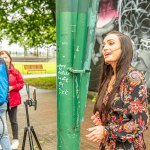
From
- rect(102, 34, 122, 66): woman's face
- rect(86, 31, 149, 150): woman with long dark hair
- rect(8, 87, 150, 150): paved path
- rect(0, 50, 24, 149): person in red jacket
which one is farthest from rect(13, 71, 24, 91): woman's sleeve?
rect(102, 34, 122, 66): woman's face

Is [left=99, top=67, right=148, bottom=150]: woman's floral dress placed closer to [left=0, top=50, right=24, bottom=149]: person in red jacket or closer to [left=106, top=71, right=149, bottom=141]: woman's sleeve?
[left=106, top=71, right=149, bottom=141]: woman's sleeve

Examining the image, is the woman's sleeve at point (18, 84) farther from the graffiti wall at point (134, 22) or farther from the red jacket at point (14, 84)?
the graffiti wall at point (134, 22)

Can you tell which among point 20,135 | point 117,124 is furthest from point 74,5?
point 20,135

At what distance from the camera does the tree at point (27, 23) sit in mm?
16853

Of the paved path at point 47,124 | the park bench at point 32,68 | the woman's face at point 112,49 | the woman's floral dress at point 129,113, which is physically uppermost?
the woman's face at point 112,49

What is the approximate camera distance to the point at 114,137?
2.29 metres

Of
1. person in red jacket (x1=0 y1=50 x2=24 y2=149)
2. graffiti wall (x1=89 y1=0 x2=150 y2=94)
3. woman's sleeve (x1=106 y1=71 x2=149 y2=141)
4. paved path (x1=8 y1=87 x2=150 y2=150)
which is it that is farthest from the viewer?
graffiti wall (x1=89 y1=0 x2=150 y2=94)

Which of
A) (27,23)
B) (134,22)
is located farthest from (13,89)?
(27,23)

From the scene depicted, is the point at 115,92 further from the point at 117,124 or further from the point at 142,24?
the point at 142,24

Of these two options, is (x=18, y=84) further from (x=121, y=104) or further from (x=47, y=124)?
(x=121, y=104)

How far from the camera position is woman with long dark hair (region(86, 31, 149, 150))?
87.4 inches

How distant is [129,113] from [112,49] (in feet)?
1.59

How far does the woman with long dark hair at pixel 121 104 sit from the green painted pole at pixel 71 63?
1.29ft

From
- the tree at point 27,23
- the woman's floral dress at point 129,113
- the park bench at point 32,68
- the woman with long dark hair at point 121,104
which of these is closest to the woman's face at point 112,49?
the woman with long dark hair at point 121,104
